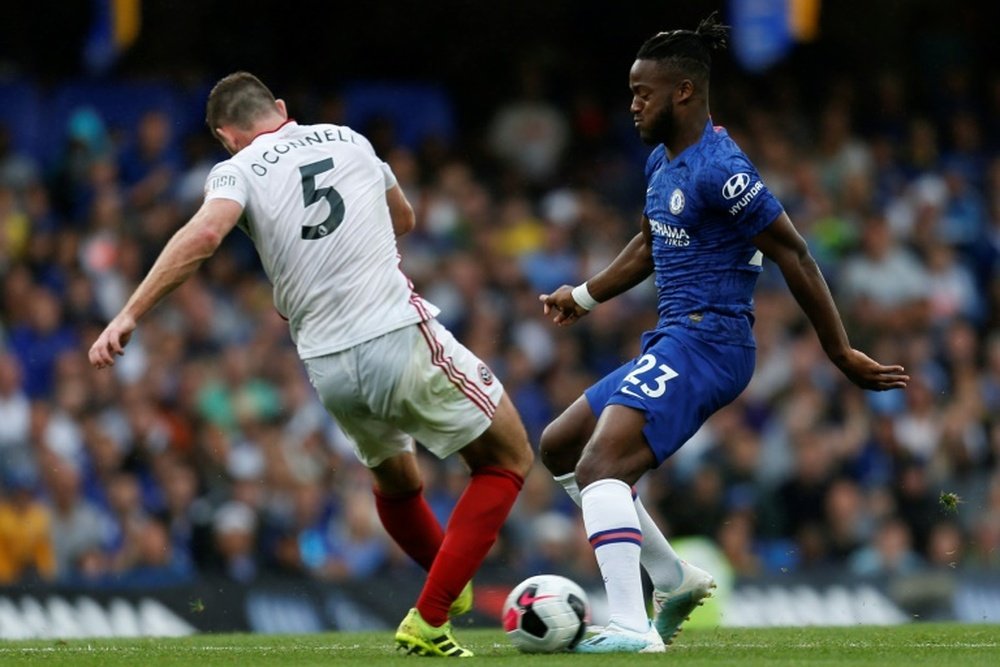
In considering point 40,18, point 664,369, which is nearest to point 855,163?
point 40,18

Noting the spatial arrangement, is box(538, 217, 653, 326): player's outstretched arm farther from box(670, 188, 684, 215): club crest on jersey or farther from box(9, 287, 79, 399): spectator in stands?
box(9, 287, 79, 399): spectator in stands

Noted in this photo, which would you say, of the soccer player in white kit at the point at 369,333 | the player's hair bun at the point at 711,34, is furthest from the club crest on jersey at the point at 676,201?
the soccer player in white kit at the point at 369,333

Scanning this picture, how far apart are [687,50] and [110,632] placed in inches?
217

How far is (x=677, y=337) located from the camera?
7.28 m

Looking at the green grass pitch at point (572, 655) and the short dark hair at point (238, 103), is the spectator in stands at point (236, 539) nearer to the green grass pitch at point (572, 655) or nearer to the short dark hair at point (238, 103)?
the green grass pitch at point (572, 655)

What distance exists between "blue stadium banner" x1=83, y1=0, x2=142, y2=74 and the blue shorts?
8512mm

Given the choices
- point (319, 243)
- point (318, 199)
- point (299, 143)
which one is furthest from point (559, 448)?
point (299, 143)

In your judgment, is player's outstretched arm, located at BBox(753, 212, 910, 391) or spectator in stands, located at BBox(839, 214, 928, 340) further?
spectator in stands, located at BBox(839, 214, 928, 340)

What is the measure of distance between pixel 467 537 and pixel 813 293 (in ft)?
5.45

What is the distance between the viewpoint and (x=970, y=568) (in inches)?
519

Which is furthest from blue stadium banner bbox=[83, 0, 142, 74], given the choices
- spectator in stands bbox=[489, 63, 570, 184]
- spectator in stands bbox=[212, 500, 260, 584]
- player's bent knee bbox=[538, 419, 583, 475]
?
player's bent knee bbox=[538, 419, 583, 475]

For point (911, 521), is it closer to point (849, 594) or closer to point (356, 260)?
point (849, 594)

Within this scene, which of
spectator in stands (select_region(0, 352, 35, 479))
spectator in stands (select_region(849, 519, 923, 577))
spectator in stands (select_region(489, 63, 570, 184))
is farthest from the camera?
spectator in stands (select_region(489, 63, 570, 184))

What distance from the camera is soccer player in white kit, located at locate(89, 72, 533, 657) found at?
7008 mm
